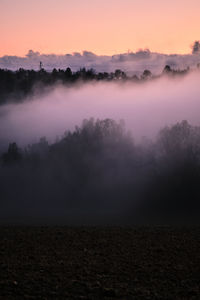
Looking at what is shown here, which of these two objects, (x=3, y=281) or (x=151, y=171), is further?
(x=151, y=171)

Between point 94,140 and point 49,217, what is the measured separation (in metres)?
54.2

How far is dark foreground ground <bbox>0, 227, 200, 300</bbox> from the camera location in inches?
927

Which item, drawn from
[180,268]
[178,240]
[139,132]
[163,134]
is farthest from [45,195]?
[180,268]

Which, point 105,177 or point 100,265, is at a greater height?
point 105,177

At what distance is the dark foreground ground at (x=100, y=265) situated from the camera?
77.3 feet

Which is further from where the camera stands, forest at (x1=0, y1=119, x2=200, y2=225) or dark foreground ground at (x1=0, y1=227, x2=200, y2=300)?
forest at (x1=0, y1=119, x2=200, y2=225)

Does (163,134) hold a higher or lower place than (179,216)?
higher

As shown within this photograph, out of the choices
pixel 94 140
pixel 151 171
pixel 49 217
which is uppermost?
pixel 94 140

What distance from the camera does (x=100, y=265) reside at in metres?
28.8

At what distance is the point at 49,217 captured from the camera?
10256 centimetres

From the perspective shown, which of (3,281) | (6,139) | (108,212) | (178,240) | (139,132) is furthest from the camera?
(6,139)

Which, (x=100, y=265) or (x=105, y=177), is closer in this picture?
(x=100, y=265)

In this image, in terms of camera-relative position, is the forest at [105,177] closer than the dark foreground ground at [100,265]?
No

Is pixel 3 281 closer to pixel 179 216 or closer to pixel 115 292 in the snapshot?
pixel 115 292
